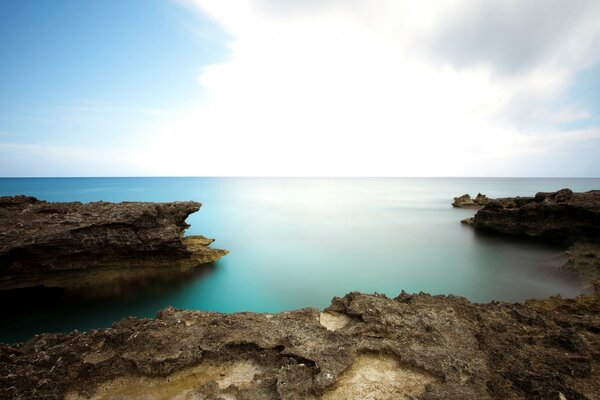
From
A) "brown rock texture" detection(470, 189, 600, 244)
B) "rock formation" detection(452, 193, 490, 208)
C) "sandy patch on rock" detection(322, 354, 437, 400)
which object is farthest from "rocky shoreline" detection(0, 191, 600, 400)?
"rock formation" detection(452, 193, 490, 208)

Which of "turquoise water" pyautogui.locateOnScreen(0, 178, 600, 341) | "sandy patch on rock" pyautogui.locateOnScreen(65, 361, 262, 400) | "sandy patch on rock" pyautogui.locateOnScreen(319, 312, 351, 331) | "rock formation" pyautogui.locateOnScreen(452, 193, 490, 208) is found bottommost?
"turquoise water" pyautogui.locateOnScreen(0, 178, 600, 341)

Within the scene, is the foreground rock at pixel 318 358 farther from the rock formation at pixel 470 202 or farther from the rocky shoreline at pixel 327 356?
the rock formation at pixel 470 202

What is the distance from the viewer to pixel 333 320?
21.9 ft

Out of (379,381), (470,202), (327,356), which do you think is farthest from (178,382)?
(470,202)

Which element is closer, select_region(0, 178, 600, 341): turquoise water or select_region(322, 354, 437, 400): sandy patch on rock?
select_region(322, 354, 437, 400): sandy patch on rock

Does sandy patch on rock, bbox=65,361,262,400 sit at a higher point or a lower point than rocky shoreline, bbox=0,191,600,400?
lower

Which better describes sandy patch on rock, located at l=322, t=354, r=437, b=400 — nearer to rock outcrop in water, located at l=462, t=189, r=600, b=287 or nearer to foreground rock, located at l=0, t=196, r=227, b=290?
foreground rock, located at l=0, t=196, r=227, b=290

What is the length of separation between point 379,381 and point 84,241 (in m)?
11.1

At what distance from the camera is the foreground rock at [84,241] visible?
1012 cm

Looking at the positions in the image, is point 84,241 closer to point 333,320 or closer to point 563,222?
point 333,320

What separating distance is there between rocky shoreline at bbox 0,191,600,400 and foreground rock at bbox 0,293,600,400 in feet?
0.06

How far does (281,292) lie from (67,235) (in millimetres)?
8231

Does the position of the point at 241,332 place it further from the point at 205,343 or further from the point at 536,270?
the point at 536,270

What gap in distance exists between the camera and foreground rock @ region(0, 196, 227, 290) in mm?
10125
